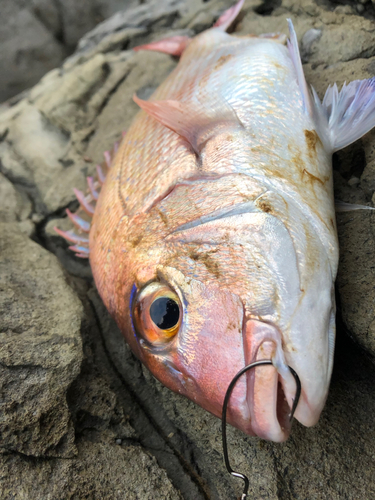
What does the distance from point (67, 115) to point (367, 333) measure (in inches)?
107

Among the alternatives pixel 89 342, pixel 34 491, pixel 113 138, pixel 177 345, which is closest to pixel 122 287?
pixel 177 345

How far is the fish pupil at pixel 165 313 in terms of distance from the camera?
1.18 m

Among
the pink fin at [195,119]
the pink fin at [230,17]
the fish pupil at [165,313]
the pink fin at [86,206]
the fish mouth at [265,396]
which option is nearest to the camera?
the fish mouth at [265,396]

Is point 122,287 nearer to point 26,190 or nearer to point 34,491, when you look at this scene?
point 34,491

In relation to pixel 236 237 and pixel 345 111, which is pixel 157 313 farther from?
pixel 345 111

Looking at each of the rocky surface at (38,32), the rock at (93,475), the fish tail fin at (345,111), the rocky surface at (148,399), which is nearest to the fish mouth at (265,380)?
the rocky surface at (148,399)

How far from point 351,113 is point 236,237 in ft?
2.82

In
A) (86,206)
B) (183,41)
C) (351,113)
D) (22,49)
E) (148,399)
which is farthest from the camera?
(22,49)

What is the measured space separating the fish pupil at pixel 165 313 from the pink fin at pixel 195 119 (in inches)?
23.4

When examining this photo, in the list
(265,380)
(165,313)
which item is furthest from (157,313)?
(265,380)

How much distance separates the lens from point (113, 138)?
272cm

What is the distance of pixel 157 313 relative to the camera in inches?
47.8

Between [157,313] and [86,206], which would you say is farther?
[86,206]

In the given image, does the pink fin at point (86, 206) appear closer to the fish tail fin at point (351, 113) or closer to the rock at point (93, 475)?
the rock at point (93, 475)
